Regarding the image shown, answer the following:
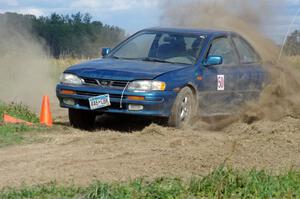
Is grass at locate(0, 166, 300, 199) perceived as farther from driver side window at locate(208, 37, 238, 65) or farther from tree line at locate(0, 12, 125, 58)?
tree line at locate(0, 12, 125, 58)

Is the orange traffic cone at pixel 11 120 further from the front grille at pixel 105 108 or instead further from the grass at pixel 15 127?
the front grille at pixel 105 108

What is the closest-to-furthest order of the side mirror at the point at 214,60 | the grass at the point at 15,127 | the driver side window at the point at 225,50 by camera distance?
the grass at the point at 15,127, the side mirror at the point at 214,60, the driver side window at the point at 225,50

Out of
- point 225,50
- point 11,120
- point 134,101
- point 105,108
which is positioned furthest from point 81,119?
point 225,50

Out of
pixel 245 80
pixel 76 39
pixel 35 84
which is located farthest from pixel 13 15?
pixel 245 80

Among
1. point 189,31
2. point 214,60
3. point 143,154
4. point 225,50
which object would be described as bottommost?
point 143,154

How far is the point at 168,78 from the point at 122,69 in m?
0.70

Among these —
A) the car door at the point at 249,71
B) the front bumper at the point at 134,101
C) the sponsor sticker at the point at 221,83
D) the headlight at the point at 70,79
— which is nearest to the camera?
the front bumper at the point at 134,101

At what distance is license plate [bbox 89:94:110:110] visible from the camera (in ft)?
33.1

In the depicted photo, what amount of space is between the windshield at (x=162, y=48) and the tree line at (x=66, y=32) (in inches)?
535

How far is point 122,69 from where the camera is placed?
10391 millimetres

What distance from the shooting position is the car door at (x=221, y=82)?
434 inches

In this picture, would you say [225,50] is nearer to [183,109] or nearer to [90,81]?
[183,109]

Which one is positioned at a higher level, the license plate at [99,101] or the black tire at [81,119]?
the license plate at [99,101]

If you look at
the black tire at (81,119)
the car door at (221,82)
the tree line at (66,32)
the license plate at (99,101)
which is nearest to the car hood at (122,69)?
the license plate at (99,101)
